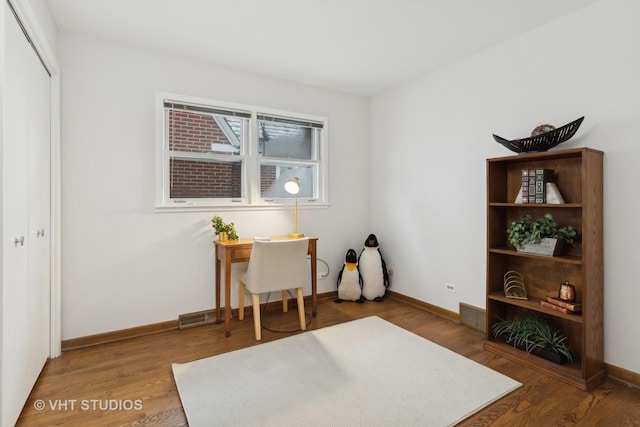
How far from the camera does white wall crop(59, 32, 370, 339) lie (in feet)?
8.66

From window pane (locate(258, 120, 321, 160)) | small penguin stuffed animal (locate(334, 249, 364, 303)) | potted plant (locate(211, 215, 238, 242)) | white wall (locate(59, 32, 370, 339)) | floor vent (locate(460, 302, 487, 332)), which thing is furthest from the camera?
small penguin stuffed animal (locate(334, 249, 364, 303))

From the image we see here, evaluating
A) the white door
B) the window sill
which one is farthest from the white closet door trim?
the window sill

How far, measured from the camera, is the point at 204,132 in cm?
323

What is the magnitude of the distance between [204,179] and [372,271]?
2067mm

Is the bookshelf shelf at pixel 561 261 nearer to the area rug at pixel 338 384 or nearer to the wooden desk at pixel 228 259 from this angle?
the area rug at pixel 338 384

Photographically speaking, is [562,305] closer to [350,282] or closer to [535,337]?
[535,337]

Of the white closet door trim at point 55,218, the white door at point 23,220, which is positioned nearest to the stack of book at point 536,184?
the white door at point 23,220

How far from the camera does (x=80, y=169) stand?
2.66 m

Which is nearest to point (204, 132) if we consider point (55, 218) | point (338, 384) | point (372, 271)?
point (55, 218)

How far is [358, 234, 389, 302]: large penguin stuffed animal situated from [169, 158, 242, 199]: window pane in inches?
61.9

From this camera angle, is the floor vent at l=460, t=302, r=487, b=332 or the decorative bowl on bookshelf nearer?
the decorative bowl on bookshelf

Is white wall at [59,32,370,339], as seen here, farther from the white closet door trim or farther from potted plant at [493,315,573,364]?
potted plant at [493,315,573,364]

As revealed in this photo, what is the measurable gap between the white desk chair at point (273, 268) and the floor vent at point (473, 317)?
1485 mm

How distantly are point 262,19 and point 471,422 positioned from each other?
2.89 m
